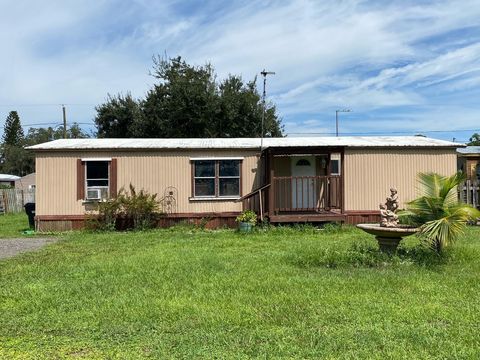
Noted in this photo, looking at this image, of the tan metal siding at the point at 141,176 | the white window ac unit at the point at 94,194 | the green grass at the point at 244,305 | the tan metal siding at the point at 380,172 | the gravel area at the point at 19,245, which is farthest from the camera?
the tan metal siding at the point at 380,172

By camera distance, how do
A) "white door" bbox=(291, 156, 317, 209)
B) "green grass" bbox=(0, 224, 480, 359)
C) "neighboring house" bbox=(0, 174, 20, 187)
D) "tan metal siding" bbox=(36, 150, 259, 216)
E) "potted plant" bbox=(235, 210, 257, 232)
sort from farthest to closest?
"neighboring house" bbox=(0, 174, 20, 187)
"white door" bbox=(291, 156, 317, 209)
"tan metal siding" bbox=(36, 150, 259, 216)
"potted plant" bbox=(235, 210, 257, 232)
"green grass" bbox=(0, 224, 480, 359)

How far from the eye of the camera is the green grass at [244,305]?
13.3ft

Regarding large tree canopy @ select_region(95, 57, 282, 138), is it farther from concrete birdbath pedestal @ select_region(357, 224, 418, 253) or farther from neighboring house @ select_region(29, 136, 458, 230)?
concrete birdbath pedestal @ select_region(357, 224, 418, 253)

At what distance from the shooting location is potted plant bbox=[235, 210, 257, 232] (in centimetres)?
1276

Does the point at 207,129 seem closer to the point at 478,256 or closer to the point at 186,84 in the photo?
the point at 186,84

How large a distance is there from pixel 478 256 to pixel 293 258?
3.17 meters

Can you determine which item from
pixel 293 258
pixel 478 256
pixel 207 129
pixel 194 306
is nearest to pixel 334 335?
pixel 194 306

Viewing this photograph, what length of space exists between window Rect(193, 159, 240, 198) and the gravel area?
4522 mm

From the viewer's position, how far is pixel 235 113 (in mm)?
28672

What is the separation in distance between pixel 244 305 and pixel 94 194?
9.91 m

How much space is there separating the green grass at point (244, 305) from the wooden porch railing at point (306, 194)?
5.43 metres

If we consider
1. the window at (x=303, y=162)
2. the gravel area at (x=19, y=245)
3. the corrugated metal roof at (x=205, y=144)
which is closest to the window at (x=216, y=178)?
the corrugated metal roof at (x=205, y=144)

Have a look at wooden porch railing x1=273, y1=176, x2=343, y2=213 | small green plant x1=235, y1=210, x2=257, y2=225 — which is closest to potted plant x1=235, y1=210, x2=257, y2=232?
small green plant x1=235, y1=210, x2=257, y2=225

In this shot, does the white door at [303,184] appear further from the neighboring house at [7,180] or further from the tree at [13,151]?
the tree at [13,151]
